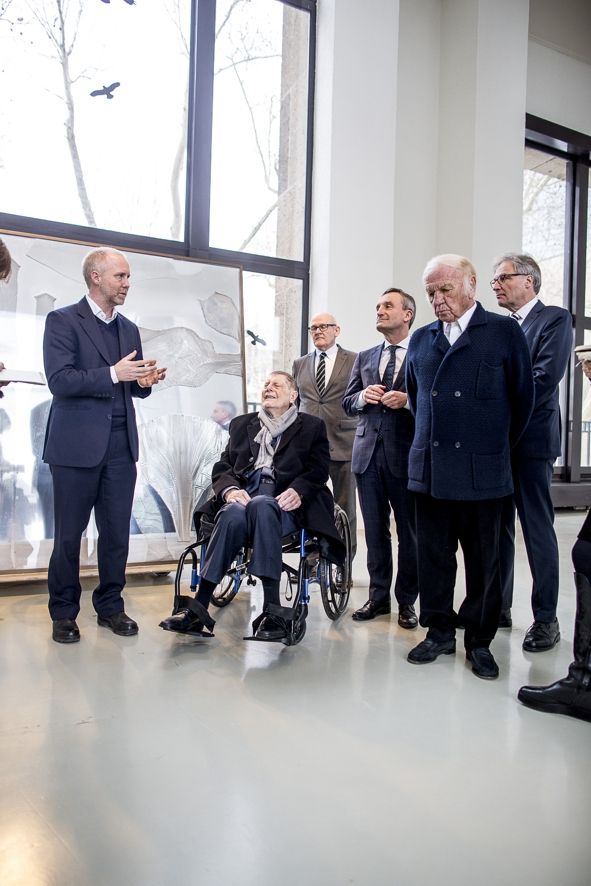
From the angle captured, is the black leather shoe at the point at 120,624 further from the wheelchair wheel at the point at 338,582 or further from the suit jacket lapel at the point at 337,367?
Result: the suit jacket lapel at the point at 337,367

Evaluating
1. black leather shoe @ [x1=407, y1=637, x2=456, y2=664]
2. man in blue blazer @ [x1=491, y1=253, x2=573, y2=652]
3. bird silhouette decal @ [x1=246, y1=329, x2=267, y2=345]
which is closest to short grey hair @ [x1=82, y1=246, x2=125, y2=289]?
man in blue blazer @ [x1=491, y1=253, x2=573, y2=652]

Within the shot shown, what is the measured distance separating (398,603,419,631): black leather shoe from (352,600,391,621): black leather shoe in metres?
0.13

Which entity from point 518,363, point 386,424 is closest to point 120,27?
point 386,424

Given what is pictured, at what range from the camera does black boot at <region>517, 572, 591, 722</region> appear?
2.29 metres

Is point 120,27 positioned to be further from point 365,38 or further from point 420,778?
point 420,778

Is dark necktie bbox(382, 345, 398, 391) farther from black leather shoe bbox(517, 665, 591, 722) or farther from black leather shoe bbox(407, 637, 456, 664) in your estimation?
black leather shoe bbox(517, 665, 591, 722)

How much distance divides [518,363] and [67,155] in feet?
13.3

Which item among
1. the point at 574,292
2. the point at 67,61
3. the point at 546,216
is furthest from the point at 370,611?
the point at 546,216

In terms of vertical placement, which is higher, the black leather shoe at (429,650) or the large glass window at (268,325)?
the large glass window at (268,325)

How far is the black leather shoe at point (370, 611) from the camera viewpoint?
3.36 m

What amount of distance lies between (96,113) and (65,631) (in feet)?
13.4

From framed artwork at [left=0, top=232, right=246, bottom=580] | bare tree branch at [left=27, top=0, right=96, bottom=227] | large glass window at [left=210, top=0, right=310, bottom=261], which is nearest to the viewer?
framed artwork at [left=0, top=232, right=246, bottom=580]

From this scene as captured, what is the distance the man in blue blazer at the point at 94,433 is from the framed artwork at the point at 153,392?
2.76ft

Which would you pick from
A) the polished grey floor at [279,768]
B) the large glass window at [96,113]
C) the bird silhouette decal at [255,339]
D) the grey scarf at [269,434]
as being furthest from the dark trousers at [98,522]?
the bird silhouette decal at [255,339]
